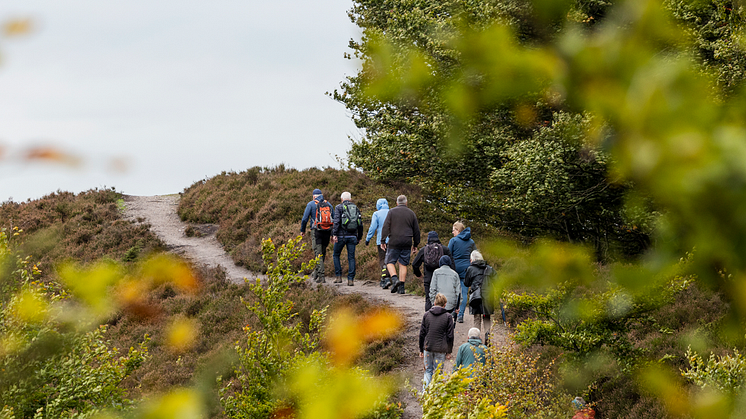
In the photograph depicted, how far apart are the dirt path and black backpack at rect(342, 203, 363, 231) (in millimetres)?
1606

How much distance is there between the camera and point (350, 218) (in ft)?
35.2

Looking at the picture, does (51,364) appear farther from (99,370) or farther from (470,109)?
(470,109)

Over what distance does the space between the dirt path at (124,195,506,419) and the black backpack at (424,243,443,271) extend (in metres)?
1.47

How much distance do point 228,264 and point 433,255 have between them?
32.7ft

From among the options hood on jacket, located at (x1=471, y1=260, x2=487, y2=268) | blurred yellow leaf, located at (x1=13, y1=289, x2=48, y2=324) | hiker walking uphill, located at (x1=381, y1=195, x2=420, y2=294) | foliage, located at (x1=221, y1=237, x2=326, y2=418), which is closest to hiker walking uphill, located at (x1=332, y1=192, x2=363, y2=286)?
hiker walking uphill, located at (x1=381, y1=195, x2=420, y2=294)

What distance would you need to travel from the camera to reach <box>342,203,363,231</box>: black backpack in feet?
35.1

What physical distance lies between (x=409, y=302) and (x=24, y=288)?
7.09m

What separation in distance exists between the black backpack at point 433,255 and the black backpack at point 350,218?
265 cm

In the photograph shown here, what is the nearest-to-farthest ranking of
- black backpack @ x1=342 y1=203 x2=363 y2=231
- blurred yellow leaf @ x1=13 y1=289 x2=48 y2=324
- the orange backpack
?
blurred yellow leaf @ x1=13 y1=289 x2=48 y2=324 < black backpack @ x1=342 y1=203 x2=363 y2=231 < the orange backpack

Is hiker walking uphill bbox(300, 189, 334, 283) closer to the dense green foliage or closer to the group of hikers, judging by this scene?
the group of hikers

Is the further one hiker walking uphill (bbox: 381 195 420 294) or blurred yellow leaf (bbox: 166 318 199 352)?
blurred yellow leaf (bbox: 166 318 199 352)

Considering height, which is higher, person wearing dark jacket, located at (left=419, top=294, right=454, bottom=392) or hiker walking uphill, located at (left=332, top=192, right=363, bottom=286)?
hiker walking uphill, located at (left=332, top=192, right=363, bottom=286)

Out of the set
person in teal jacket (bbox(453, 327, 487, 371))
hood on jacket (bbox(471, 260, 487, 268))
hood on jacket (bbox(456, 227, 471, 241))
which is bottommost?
person in teal jacket (bbox(453, 327, 487, 371))

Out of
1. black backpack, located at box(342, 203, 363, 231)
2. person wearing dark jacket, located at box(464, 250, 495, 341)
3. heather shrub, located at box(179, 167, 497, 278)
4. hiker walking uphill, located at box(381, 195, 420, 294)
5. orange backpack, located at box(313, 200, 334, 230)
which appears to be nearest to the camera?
person wearing dark jacket, located at box(464, 250, 495, 341)
